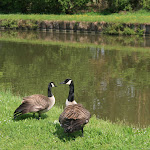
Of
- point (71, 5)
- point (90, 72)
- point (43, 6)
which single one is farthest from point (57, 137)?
point (43, 6)

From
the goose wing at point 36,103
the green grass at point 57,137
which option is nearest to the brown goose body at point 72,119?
the green grass at point 57,137

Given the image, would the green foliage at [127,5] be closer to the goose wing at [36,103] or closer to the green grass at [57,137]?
the goose wing at [36,103]

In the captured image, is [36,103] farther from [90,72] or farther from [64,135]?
[90,72]

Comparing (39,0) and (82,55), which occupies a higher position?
(39,0)

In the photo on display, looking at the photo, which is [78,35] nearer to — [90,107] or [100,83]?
[100,83]

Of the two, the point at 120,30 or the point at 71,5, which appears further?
the point at 71,5

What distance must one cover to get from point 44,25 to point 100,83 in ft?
92.0

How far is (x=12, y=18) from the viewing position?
142 feet

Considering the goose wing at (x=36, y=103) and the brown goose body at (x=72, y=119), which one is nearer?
the brown goose body at (x=72, y=119)

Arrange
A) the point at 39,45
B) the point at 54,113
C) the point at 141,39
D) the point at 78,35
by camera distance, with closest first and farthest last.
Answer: the point at 54,113 → the point at 39,45 → the point at 141,39 → the point at 78,35

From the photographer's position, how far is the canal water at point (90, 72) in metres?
11.9

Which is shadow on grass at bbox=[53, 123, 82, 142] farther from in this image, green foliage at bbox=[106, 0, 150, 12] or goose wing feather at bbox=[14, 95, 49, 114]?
green foliage at bbox=[106, 0, 150, 12]

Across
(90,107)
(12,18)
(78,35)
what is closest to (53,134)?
(90,107)

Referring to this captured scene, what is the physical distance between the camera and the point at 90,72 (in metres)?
18.1
